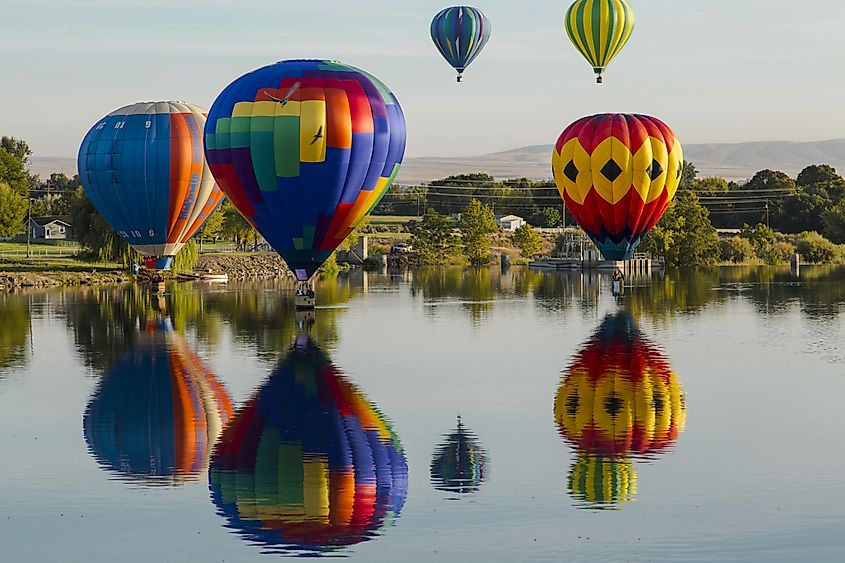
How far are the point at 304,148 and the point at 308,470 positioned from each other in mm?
18986

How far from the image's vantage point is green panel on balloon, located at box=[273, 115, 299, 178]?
36.5 meters

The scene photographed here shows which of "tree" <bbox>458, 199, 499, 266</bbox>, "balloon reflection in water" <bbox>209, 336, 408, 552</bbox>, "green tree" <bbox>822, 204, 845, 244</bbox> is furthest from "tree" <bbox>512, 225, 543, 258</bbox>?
"balloon reflection in water" <bbox>209, 336, 408, 552</bbox>

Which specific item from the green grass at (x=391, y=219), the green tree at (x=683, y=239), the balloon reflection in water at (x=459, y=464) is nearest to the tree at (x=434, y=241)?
the green tree at (x=683, y=239)

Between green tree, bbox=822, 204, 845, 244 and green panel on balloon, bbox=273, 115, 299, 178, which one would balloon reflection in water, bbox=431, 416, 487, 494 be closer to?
green panel on balloon, bbox=273, 115, 299, 178

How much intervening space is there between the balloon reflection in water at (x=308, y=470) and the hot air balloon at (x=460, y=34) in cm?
3730

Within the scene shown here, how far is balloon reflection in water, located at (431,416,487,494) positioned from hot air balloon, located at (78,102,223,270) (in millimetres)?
29246

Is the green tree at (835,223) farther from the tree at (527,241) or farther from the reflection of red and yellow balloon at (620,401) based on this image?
the reflection of red and yellow balloon at (620,401)

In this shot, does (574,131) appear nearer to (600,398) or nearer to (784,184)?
(600,398)

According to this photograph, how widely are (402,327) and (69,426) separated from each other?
17305 millimetres

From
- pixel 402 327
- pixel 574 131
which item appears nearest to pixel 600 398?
pixel 402 327

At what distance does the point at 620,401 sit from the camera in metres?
24.1

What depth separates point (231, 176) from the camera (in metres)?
37.8

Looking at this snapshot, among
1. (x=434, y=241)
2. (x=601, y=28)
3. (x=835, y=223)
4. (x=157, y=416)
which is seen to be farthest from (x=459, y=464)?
(x=835, y=223)

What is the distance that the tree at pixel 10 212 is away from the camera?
70375mm
